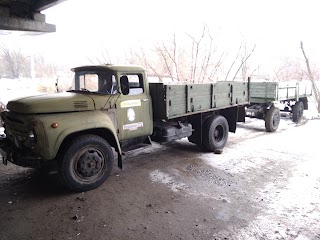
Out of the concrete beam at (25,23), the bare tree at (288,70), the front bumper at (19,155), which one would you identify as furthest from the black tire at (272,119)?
the bare tree at (288,70)

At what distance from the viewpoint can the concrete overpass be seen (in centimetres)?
736

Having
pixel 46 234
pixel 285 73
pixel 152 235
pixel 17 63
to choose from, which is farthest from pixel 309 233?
pixel 17 63

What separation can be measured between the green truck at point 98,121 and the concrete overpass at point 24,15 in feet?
11.2

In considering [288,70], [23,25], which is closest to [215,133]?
[23,25]

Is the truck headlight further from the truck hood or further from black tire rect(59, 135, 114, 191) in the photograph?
black tire rect(59, 135, 114, 191)

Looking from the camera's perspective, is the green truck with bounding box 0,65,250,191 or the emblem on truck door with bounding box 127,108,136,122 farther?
the emblem on truck door with bounding box 127,108,136,122

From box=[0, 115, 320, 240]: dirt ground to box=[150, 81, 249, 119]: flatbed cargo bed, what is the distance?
3.71 feet

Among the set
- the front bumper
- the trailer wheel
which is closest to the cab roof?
the front bumper

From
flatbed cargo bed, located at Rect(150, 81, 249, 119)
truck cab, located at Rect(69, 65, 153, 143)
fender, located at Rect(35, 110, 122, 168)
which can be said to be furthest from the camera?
flatbed cargo bed, located at Rect(150, 81, 249, 119)

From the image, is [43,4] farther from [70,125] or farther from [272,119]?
[272,119]

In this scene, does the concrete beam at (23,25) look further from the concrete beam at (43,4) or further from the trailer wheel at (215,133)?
the trailer wheel at (215,133)

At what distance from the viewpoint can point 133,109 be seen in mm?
5258

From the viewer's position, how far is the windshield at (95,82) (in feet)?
16.5

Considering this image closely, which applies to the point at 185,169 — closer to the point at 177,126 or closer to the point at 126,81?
the point at 177,126
